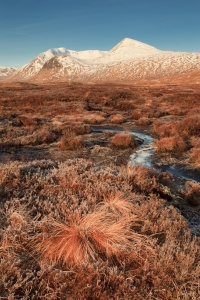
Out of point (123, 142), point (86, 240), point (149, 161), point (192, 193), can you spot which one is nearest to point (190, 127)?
point (123, 142)

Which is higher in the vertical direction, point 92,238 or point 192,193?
point 92,238

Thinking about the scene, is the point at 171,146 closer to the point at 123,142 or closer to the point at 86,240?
the point at 123,142

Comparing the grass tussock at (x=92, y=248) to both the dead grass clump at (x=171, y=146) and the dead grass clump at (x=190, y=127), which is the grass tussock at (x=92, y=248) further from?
the dead grass clump at (x=190, y=127)

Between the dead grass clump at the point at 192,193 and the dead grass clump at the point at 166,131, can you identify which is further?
the dead grass clump at the point at 166,131

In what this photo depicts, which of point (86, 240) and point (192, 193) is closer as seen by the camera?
point (86, 240)

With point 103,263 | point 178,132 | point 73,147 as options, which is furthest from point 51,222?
point 178,132

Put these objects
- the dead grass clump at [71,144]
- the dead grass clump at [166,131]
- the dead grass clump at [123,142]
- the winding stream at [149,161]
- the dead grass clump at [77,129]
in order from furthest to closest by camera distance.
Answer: the dead grass clump at [77,129] < the dead grass clump at [166,131] < the dead grass clump at [123,142] < the dead grass clump at [71,144] < the winding stream at [149,161]

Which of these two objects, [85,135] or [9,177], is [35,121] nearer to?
[85,135]

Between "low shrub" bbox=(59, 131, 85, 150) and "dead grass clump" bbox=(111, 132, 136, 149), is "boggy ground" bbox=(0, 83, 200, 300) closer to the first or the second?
"low shrub" bbox=(59, 131, 85, 150)

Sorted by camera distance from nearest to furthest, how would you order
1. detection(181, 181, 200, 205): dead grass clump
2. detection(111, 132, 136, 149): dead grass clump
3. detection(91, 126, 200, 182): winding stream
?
detection(181, 181, 200, 205): dead grass clump → detection(91, 126, 200, 182): winding stream → detection(111, 132, 136, 149): dead grass clump

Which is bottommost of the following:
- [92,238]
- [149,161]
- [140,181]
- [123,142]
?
[149,161]

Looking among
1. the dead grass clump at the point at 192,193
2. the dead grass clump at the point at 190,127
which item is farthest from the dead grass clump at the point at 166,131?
the dead grass clump at the point at 192,193

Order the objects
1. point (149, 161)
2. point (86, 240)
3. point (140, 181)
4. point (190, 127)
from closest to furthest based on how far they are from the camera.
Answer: point (86, 240) → point (140, 181) → point (149, 161) → point (190, 127)

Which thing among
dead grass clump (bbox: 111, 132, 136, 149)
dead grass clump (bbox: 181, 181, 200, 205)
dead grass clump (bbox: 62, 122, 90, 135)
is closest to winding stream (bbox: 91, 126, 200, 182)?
dead grass clump (bbox: 111, 132, 136, 149)
